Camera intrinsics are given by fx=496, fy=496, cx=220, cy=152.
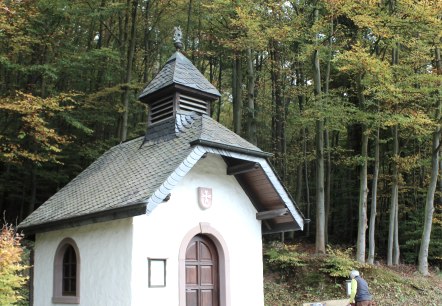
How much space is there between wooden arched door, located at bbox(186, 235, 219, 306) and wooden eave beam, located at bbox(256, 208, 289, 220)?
1.48 metres

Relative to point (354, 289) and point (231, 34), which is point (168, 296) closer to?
point (354, 289)

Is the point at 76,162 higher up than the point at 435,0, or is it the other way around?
the point at 435,0

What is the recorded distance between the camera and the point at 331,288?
15.7m

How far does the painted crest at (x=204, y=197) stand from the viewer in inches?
417

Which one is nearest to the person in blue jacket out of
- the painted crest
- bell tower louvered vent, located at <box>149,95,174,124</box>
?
the painted crest

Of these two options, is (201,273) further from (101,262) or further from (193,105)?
(193,105)

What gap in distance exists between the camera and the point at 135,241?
923 cm

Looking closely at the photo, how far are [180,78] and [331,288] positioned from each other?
8323 mm

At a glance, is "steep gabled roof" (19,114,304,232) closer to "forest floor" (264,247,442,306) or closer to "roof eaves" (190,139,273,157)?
"roof eaves" (190,139,273,157)

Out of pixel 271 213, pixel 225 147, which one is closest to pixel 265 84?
pixel 271 213

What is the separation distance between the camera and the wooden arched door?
10.4 m

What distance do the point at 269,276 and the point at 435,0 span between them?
11.2 m

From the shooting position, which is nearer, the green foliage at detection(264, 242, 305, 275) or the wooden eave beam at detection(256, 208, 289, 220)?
the wooden eave beam at detection(256, 208, 289, 220)

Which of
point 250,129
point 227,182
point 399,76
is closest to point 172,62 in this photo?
point 227,182
